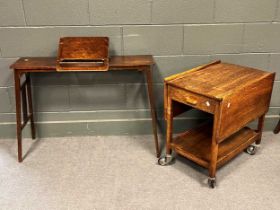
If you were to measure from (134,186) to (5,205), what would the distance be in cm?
82

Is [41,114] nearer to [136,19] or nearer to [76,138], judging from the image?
[76,138]

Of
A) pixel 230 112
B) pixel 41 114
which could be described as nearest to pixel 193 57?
pixel 230 112

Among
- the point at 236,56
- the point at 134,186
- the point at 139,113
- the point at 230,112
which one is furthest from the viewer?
the point at 139,113

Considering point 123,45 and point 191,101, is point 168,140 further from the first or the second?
point 123,45

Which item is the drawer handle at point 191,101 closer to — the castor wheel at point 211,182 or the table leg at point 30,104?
the castor wheel at point 211,182

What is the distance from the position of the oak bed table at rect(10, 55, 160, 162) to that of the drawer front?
233mm

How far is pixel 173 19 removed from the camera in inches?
95.8

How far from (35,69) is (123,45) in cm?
69

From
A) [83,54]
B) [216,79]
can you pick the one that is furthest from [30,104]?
[216,79]

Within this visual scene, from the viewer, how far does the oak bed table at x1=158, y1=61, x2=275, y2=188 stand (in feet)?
6.41

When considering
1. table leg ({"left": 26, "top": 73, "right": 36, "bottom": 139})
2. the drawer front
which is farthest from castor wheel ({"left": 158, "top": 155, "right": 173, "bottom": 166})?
table leg ({"left": 26, "top": 73, "right": 36, "bottom": 139})

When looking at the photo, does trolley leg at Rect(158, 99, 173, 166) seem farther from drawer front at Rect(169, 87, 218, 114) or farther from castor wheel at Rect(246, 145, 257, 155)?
castor wheel at Rect(246, 145, 257, 155)

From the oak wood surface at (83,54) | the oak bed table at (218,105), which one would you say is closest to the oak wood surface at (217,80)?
the oak bed table at (218,105)

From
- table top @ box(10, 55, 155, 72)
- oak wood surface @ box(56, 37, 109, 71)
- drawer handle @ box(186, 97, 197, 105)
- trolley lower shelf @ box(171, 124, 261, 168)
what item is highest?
oak wood surface @ box(56, 37, 109, 71)
